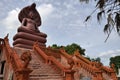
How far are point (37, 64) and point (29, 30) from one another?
28.1 ft

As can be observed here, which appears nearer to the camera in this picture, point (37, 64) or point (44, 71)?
point (44, 71)

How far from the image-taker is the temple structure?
11.5m

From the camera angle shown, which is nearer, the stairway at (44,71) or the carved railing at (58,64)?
the stairway at (44,71)

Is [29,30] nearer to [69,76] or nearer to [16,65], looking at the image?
[69,76]

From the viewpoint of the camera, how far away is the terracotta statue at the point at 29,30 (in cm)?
2155

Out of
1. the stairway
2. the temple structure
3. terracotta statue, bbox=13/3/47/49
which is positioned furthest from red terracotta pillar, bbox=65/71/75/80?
terracotta statue, bbox=13/3/47/49

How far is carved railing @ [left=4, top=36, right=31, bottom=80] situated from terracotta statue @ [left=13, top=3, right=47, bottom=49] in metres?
6.60

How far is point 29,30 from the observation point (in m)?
22.8

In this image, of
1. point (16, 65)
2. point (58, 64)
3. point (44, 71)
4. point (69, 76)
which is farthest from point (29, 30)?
point (16, 65)

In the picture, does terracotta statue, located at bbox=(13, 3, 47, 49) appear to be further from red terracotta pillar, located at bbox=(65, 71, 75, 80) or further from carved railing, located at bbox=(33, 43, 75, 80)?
red terracotta pillar, located at bbox=(65, 71, 75, 80)

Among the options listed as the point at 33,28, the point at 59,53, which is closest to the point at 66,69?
the point at 59,53

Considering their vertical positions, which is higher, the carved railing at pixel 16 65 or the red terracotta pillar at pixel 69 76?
the carved railing at pixel 16 65

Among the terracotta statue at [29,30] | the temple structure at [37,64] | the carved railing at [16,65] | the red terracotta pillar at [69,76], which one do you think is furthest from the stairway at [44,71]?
the terracotta statue at [29,30]

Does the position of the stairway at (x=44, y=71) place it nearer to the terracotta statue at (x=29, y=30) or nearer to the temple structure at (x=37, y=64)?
the temple structure at (x=37, y=64)
